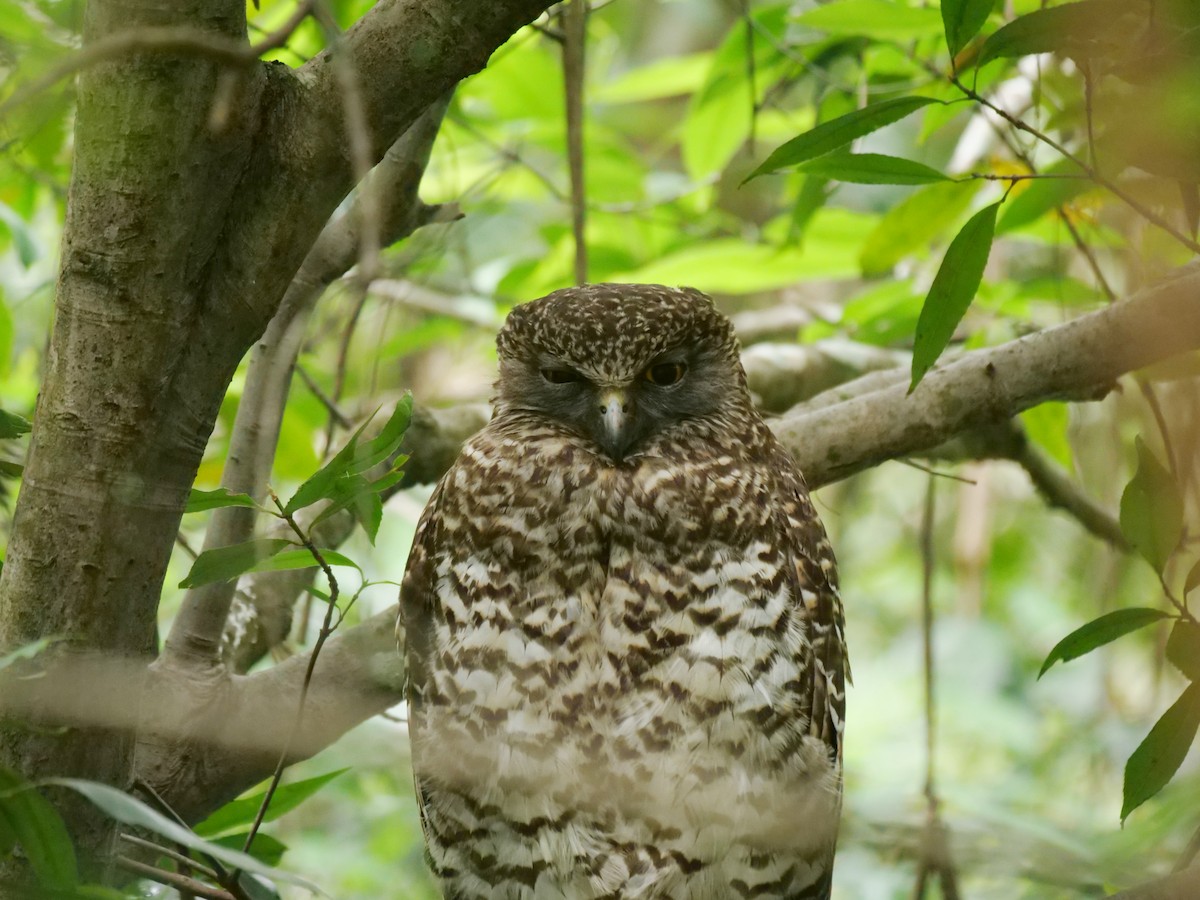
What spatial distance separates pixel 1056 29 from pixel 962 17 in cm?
13

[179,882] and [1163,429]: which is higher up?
[1163,429]

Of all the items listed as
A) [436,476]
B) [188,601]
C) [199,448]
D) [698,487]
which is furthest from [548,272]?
[199,448]

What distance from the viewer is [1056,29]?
5.74ft

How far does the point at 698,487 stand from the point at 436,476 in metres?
0.86

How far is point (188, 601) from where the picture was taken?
7.23 feet

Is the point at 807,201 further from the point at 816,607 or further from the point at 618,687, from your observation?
the point at 618,687

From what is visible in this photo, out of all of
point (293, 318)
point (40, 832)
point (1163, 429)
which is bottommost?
point (40, 832)

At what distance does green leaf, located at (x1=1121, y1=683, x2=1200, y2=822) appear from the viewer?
71.3 inches

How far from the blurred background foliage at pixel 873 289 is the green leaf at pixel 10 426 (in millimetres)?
376

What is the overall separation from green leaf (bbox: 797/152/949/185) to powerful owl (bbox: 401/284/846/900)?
0.54m

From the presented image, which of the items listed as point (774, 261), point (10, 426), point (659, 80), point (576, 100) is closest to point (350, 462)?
point (10, 426)

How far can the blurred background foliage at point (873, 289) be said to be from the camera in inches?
88.6

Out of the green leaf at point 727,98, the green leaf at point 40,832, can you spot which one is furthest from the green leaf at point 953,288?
the green leaf at point 727,98

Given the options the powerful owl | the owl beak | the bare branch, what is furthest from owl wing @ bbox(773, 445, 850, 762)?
the owl beak
